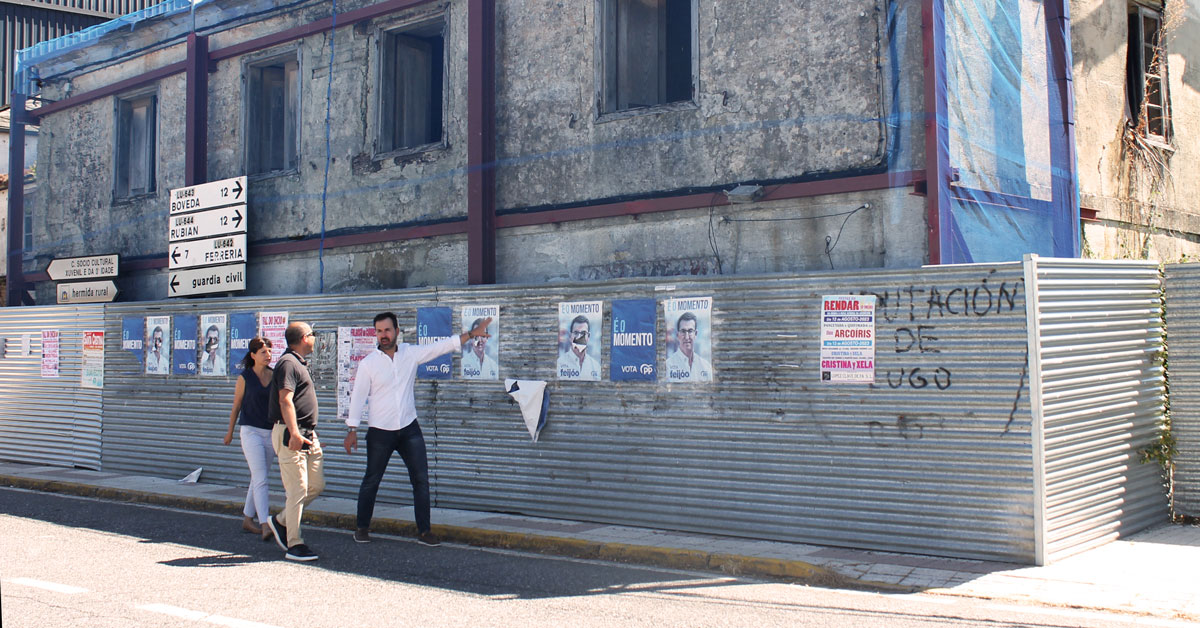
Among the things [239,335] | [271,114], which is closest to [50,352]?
[239,335]

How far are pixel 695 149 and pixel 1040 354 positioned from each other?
4603 millimetres

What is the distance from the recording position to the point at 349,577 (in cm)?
773

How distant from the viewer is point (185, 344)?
1361cm

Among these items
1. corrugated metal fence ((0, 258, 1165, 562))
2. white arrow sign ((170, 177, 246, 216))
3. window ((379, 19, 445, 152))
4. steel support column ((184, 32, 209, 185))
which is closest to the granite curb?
corrugated metal fence ((0, 258, 1165, 562))

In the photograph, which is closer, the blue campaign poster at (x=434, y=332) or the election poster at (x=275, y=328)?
the blue campaign poster at (x=434, y=332)

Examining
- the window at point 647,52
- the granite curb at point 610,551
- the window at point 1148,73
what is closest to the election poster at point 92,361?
the granite curb at point 610,551

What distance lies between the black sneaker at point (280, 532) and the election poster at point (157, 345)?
587 centimetres

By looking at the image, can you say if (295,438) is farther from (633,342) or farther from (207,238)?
(207,238)

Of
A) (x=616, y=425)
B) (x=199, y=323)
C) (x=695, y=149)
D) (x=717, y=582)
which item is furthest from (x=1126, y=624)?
(x=199, y=323)

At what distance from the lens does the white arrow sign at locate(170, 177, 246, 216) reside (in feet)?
50.2

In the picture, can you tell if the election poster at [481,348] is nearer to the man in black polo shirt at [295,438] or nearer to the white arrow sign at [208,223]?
A: the man in black polo shirt at [295,438]

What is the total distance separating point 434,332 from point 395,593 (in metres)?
4.32

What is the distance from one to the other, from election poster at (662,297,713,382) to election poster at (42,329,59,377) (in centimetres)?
1033

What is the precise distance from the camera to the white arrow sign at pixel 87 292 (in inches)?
669
